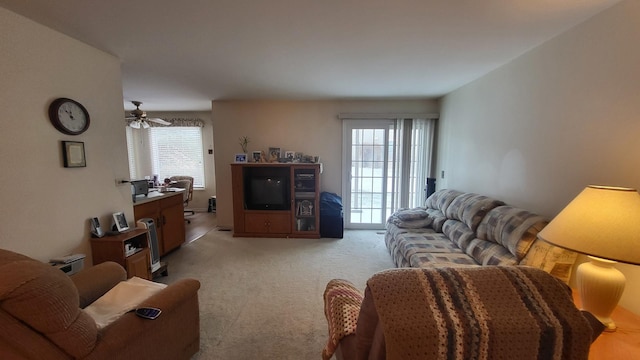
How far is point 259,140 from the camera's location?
463 cm

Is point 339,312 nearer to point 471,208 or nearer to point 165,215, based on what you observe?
point 471,208

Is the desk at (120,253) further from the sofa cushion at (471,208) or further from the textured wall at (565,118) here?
the textured wall at (565,118)

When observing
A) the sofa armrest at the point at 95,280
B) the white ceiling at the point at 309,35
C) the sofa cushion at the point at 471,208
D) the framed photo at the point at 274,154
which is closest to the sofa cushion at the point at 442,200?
the sofa cushion at the point at 471,208

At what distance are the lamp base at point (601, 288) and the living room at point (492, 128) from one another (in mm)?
543

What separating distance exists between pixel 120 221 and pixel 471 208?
357 centimetres

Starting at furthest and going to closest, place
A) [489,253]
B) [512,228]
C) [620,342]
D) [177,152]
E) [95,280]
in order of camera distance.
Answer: [177,152] → [489,253] → [512,228] → [95,280] → [620,342]

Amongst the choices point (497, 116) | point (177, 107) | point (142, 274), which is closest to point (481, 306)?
point (497, 116)

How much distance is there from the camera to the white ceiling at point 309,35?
5.39ft

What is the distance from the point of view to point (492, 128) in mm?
2863

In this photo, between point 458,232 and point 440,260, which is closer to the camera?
point 440,260

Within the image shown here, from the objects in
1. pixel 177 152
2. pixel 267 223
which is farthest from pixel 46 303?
pixel 177 152

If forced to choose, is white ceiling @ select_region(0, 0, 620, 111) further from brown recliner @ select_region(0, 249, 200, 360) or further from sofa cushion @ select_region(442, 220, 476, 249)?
sofa cushion @ select_region(442, 220, 476, 249)

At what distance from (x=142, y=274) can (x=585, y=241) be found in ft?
10.9

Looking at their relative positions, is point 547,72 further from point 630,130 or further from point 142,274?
point 142,274
